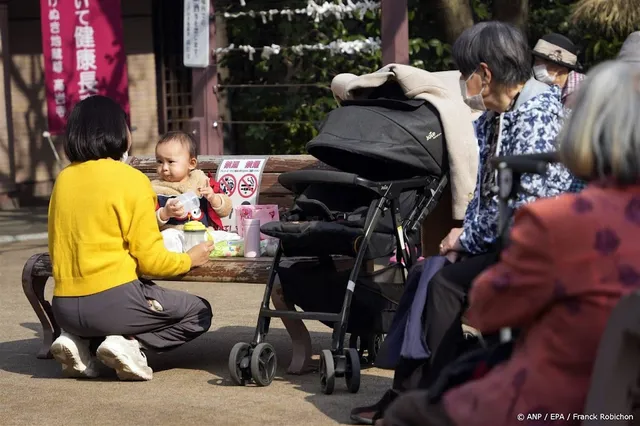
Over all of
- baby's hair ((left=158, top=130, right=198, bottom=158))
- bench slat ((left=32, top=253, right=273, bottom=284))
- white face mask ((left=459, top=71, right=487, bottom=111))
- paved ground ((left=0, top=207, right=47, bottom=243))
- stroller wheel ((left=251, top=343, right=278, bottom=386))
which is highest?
white face mask ((left=459, top=71, right=487, bottom=111))

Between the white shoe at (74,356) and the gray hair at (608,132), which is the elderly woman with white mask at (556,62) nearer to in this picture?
the white shoe at (74,356)

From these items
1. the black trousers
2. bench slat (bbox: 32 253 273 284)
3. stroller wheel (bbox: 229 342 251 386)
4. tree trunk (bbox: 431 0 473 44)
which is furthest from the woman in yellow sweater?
tree trunk (bbox: 431 0 473 44)

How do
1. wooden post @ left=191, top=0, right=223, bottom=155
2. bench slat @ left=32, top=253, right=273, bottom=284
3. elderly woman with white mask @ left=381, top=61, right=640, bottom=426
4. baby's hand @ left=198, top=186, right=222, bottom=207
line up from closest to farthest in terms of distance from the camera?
elderly woman with white mask @ left=381, top=61, right=640, bottom=426 → bench slat @ left=32, top=253, right=273, bottom=284 → baby's hand @ left=198, top=186, right=222, bottom=207 → wooden post @ left=191, top=0, right=223, bottom=155

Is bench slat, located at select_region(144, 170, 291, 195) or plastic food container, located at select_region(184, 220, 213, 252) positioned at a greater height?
bench slat, located at select_region(144, 170, 291, 195)

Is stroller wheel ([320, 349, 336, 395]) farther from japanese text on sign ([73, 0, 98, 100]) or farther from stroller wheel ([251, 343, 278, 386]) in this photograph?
japanese text on sign ([73, 0, 98, 100])

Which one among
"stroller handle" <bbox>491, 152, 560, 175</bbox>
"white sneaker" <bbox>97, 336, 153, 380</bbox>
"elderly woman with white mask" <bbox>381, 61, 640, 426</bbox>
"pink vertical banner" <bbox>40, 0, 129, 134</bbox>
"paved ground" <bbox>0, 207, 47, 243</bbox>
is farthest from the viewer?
"pink vertical banner" <bbox>40, 0, 129, 134</bbox>

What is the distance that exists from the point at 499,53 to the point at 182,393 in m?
2.16

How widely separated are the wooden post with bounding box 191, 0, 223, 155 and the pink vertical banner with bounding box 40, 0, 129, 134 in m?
2.61

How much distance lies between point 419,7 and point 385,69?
7496 mm

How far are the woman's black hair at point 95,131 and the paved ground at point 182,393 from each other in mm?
1121

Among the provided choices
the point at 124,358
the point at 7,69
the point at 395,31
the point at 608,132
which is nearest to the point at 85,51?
the point at 7,69

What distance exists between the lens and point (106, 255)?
19.9ft

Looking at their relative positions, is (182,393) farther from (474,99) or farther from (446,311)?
(474,99)

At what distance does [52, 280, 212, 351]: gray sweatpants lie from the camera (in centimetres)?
605
